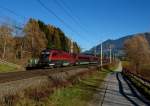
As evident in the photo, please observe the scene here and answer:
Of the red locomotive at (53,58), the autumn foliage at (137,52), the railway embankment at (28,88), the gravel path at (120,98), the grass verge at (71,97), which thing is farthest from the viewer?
the autumn foliage at (137,52)

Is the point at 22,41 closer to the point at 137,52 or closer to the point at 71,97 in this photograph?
the point at 137,52

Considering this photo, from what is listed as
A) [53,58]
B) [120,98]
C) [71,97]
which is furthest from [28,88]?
[53,58]

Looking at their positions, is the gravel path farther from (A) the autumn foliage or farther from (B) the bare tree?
(A) the autumn foliage

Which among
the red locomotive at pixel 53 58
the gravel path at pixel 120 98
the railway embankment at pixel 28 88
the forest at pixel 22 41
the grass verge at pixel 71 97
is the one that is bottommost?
the gravel path at pixel 120 98

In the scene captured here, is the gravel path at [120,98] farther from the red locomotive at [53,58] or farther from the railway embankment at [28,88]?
the red locomotive at [53,58]

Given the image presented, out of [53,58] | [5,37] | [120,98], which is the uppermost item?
[5,37]

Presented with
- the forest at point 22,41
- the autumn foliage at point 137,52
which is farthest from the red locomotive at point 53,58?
the autumn foliage at point 137,52

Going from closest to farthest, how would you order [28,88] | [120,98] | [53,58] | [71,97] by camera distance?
[28,88] < [71,97] < [120,98] < [53,58]

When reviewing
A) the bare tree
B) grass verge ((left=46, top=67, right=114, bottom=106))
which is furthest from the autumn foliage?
grass verge ((left=46, top=67, right=114, bottom=106))

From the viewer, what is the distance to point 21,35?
95812mm

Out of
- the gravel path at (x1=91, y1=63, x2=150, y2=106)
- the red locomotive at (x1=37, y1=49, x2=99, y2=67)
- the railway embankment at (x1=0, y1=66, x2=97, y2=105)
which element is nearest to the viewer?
the railway embankment at (x1=0, y1=66, x2=97, y2=105)

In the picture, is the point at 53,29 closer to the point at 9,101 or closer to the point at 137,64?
the point at 137,64

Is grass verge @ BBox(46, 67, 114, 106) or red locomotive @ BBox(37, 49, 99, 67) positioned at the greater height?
red locomotive @ BBox(37, 49, 99, 67)

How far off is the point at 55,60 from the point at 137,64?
59421mm
